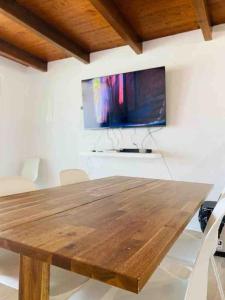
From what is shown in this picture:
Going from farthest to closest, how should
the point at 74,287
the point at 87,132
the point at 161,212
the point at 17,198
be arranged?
the point at 87,132
the point at 17,198
the point at 161,212
the point at 74,287

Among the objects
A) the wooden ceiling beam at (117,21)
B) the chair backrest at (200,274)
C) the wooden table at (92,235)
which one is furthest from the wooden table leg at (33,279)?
the wooden ceiling beam at (117,21)

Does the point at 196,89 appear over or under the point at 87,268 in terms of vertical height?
over

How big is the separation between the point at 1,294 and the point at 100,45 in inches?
127

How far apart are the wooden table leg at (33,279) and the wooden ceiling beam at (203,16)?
2537mm

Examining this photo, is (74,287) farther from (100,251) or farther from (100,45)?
(100,45)

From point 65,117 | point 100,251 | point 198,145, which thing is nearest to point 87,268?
point 100,251

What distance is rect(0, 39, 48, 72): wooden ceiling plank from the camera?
3.56 meters

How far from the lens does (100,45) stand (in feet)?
11.8

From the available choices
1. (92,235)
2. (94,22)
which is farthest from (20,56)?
(92,235)

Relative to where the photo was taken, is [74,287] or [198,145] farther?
[198,145]

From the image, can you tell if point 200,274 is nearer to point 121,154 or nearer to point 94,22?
point 121,154

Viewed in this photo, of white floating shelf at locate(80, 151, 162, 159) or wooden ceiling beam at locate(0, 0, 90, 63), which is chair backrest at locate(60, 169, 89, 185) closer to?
white floating shelf at locate(80, 151, 162, 159)

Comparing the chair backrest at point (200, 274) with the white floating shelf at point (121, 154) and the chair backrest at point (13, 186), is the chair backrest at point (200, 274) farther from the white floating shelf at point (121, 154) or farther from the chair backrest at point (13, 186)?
the white floating shelf at point (121, 154)

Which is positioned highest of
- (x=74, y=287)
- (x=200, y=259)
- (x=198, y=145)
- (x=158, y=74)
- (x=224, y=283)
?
(x=158, y=74)
